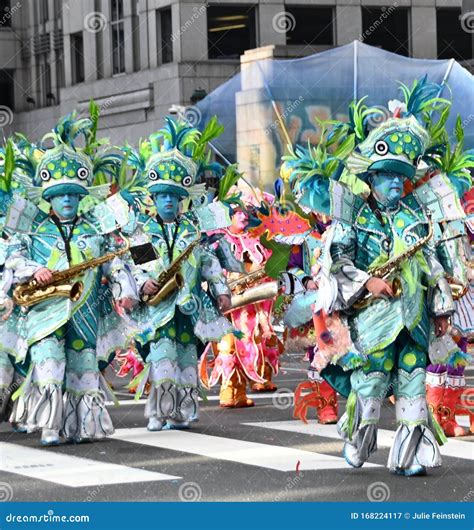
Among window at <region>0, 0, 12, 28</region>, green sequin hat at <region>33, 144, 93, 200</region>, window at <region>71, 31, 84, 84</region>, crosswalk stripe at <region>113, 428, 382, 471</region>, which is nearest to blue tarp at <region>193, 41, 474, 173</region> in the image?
crosswalk stripe at <region>113, 428, 382, 471</region>

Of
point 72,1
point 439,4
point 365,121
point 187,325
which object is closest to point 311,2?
point 439,4

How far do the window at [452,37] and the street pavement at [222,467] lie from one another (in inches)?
927

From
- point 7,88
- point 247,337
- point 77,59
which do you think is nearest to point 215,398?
point 247,337

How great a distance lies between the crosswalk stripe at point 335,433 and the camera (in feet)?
37.3

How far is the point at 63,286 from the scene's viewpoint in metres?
12.4

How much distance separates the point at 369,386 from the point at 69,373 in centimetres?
293

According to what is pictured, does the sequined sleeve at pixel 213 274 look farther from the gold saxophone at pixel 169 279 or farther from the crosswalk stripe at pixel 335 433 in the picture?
the crosswalk stripe at pixel 335 433

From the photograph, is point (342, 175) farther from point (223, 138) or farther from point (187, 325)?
point (223, 138)

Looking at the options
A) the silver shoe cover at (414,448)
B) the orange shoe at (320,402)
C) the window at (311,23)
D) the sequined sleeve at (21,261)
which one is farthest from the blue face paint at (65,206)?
the window at (311,23)

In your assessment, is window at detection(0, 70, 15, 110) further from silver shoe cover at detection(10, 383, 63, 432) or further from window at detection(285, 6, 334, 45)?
silver shoe cover at detection(10, 383, 63, 432)

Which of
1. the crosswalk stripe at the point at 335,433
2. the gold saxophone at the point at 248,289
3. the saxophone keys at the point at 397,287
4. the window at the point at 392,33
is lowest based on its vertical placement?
the crosswalk stripe at the point at 335,433

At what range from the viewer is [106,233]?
1257 cm

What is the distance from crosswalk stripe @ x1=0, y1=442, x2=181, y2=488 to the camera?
406 inches

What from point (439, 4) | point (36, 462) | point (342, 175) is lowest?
point (36, 462)
